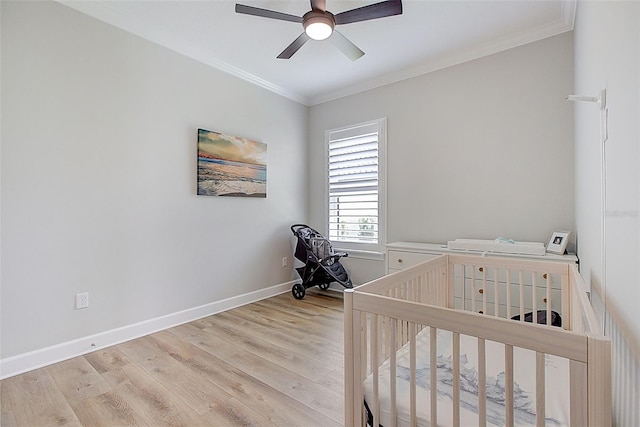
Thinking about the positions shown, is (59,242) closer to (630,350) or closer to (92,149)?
(92,149)

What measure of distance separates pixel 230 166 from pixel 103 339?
6.17ft

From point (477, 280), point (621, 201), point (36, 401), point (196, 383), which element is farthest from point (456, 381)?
point (36, 401)

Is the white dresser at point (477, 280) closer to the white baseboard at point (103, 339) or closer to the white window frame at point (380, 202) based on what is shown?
the white window frame at point (380, 202)

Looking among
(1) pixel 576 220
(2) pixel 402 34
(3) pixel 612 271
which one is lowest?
(3) pixel 612 271

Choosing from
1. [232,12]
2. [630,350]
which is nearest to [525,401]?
[630,350]

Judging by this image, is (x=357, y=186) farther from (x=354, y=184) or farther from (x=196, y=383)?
(x=196, y=383)

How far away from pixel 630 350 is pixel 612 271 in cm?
34

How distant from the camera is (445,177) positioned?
3.13 metres

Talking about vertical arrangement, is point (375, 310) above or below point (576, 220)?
below

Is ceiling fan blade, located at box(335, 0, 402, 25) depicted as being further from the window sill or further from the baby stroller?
the window sill

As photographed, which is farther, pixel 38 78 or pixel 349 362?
pixel 38 78

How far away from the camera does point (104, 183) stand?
2385 mm

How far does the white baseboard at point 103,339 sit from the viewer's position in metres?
1.99

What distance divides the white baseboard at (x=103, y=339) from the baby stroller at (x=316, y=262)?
68 centimetres
